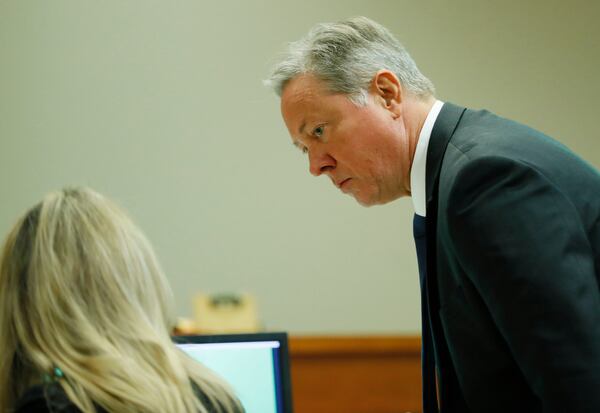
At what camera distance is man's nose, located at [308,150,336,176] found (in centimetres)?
201

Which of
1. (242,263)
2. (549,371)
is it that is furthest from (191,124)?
(549,371)

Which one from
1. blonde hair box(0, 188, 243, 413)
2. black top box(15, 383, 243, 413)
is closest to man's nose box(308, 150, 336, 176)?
blonde hair box(0, 188, 243, 413)

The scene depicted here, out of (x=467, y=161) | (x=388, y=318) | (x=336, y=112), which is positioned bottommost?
(x=388, y=318)

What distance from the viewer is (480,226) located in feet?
4.68

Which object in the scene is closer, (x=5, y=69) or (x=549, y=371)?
(x=549, y=371)

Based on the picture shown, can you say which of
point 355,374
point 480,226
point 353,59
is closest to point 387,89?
point 353,59

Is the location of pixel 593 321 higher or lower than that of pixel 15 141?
lower

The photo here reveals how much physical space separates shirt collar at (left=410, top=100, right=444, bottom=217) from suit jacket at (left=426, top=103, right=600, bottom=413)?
183mm

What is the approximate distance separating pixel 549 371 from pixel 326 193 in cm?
264

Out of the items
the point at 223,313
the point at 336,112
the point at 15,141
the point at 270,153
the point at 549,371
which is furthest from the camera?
the point at 270,153

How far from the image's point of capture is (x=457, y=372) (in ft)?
5.11

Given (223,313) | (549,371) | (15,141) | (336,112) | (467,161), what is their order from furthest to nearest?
(15,141) < (223,313) < (336,112) < (467,161) < (549,371)

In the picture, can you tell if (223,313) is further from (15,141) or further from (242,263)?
(15,141)

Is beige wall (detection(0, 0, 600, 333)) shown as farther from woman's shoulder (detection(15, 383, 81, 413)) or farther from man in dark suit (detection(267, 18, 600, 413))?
woman's shoulder (detection(15, 383, 81, 413))
